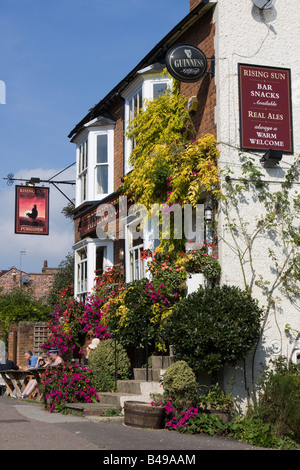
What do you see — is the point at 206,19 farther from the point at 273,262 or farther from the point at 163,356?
the point at 163,356

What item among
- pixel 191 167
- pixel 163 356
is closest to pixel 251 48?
pixel 191 167

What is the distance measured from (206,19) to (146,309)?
557 centimetres

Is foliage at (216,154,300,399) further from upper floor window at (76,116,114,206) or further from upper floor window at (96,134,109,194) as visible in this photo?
upper floor window at (96,134,109,194)

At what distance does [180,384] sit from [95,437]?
168 centimetres

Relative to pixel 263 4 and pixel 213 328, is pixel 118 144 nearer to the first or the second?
pixel 263 4

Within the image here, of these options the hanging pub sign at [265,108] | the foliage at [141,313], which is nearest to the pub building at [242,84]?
the hanging pub sign at [265,108]

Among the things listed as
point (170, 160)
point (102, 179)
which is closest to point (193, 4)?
point (170, 160)

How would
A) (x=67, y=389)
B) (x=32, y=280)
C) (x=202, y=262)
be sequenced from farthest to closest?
(x=32, y=280) → (x=67, y=389) → (x=202, y=262)

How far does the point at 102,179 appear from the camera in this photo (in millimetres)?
17344

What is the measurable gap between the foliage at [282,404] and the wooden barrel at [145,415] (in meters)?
1.55

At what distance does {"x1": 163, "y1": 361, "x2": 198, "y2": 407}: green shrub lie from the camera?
902cm

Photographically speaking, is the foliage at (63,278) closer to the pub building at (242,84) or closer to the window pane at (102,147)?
the window pane at (102,147)

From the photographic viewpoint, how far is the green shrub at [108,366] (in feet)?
38.0

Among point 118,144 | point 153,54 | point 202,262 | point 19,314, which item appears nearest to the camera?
point 202,262
